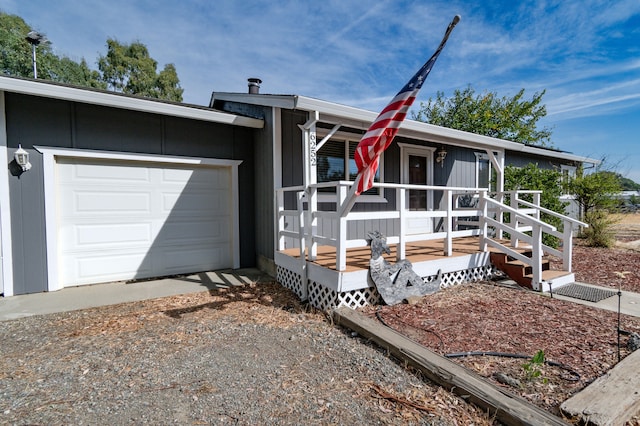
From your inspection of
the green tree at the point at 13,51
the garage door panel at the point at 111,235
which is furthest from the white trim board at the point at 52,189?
the green tree at the point at 13,51

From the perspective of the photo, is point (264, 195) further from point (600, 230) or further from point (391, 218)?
point (600, 230)

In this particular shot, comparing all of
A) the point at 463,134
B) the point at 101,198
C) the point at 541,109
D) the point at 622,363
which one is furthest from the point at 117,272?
Result: the point at 541,109

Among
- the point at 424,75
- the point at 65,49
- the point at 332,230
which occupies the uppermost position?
the point at 65,49

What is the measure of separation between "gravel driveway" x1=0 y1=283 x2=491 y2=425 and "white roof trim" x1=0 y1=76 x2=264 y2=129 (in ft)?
9.40

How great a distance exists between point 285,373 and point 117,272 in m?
3.98

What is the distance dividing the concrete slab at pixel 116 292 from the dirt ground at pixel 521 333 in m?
2.62

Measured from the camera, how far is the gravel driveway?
1880 millimetres

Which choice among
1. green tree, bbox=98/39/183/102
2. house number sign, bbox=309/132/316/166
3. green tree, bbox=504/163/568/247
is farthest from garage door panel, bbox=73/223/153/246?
green tree, bbox=98/39/183/102

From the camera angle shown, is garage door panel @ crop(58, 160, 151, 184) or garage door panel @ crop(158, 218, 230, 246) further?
garage door panel @ crop(158, 218, 230, 246)

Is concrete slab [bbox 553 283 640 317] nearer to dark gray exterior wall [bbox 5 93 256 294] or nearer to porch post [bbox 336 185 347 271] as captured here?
porch post [bbox 336 185 347 271]

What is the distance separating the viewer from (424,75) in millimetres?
2809

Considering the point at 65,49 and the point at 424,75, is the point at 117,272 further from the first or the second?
the point at 65,49

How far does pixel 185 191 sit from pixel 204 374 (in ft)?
12.3

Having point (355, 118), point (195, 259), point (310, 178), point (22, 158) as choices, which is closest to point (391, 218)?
point (310, 178)
